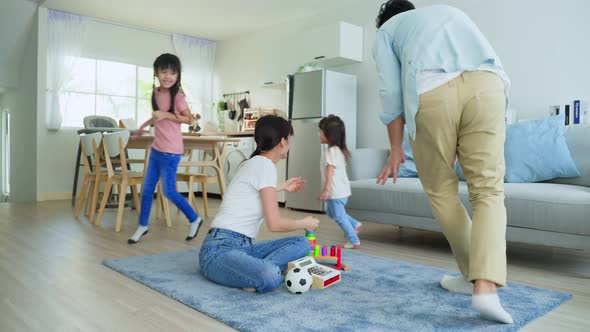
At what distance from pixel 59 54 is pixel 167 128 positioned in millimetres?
3637

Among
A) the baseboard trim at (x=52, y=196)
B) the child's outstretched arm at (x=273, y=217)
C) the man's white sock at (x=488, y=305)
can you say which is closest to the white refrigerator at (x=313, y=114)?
the child's outstretched arm at (x=273, y=217)

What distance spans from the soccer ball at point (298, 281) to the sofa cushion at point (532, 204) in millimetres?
1153

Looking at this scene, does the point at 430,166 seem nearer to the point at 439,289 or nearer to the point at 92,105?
the point at 439,289

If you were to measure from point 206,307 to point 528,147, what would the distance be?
2231mm

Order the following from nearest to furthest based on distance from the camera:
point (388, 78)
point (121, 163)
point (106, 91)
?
point (388, 78)
point (121, 163)
point (106, 91)

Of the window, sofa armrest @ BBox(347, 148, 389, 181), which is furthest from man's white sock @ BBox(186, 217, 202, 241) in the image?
the window

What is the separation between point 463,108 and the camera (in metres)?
1.44

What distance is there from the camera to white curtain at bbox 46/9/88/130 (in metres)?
5.62

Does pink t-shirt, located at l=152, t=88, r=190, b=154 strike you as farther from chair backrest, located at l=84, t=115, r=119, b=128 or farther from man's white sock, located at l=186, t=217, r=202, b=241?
chair backrest, located at l=84, t=115, r=119, b=128

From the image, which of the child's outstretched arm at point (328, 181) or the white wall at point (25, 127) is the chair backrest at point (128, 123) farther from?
the child's outstretched arm at point (328, 181)

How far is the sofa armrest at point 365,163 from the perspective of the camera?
11.0 ft

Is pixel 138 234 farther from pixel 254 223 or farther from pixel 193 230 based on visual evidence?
pixel 254 223

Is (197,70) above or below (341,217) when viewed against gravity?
above

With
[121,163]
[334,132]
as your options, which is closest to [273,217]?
[334,132]
